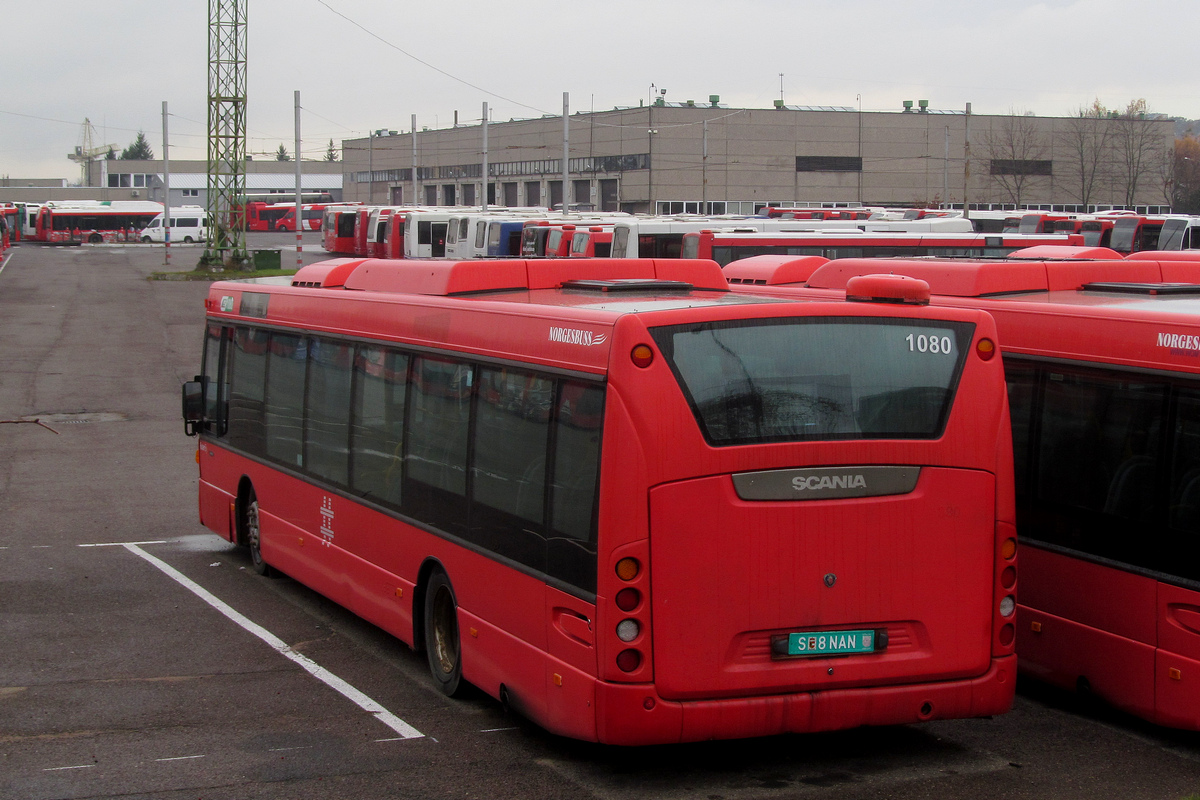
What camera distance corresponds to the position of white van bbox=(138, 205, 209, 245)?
89.6 m

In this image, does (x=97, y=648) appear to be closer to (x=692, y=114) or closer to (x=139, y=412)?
(x=139, y=412)

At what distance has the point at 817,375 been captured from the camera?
5.94 metres

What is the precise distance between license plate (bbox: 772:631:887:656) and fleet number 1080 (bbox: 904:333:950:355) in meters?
1.37

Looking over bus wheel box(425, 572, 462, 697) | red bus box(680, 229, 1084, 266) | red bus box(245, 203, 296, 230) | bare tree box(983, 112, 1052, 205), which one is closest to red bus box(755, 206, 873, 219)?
red bus box(680, 229, 1084, 266)

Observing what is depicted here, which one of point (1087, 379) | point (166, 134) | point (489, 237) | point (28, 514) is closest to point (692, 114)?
point (166, 134)

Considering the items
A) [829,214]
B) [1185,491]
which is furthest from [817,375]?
[829,214]

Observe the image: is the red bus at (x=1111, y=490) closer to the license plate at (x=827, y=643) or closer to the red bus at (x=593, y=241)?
the license plate at (x=827, y=643)

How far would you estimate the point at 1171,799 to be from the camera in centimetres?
600

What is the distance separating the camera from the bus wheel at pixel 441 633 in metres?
7.69

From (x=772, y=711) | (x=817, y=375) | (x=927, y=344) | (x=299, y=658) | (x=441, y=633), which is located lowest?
(x=299, y=658)

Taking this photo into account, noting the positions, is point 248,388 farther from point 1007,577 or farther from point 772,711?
point 1007,577

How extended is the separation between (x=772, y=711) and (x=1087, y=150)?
302 ft

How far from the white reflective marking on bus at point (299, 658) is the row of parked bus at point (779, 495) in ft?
1.58

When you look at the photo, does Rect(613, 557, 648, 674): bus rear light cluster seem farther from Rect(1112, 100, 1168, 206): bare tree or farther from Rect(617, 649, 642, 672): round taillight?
Rect(1112, 100, 1168, 206): bare tree
